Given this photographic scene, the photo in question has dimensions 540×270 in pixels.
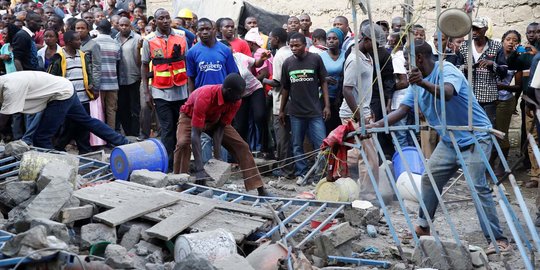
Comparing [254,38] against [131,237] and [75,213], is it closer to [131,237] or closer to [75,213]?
[75,213]

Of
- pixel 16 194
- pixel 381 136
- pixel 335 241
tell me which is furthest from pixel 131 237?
pixel 381 136

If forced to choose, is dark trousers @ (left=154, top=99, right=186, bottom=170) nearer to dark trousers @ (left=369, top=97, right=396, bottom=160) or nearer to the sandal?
dark trousers @ (left=369, top=97, right=396, bottom=160)

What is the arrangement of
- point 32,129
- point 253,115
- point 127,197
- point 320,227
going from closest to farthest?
1. point 320,227
2. point 127,197
3. point 32,129
4. point 253,115

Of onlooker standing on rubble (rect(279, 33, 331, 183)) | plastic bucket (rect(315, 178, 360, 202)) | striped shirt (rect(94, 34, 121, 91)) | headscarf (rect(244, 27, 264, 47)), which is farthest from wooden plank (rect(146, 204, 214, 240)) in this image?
striped shirt (rect(94, 34, 121, 91))

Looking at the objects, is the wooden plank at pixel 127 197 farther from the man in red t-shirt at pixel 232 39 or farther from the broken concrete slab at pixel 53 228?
the man in red t-shirt at pixel 232 39

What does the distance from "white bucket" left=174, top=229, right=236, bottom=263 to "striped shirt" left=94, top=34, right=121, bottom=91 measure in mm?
5844

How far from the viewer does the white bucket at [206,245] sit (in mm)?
6109

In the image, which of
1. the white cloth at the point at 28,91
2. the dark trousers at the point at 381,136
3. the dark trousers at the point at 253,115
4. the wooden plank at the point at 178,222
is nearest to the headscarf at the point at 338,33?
the dark trousers at the point at 381,136

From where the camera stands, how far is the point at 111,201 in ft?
24.1

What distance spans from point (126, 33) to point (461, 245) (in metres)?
7.30

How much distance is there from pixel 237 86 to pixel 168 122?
2.21 meters

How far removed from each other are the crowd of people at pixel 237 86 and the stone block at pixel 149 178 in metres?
0.46

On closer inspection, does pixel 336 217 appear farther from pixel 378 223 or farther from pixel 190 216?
pixel 190 216

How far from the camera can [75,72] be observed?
11188mm
